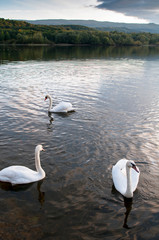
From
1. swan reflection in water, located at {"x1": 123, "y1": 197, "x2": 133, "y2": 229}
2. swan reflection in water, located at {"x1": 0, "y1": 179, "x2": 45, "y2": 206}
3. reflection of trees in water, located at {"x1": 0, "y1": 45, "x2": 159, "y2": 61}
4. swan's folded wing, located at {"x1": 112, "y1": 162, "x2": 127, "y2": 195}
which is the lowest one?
swan reflection in water, located at {"x1": 123, "y1": 197, "x2": 133, "y2": 229}

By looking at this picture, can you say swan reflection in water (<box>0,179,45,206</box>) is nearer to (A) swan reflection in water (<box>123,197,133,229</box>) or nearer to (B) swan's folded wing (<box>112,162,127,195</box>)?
(B) swan's folded wing (<box>112,162,127,195</box>)

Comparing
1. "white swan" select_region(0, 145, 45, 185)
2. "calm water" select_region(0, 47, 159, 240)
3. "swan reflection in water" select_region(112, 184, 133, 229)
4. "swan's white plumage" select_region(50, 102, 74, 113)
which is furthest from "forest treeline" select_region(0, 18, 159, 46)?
"swan reflection in water" select_region(112, 184, 133, 229)

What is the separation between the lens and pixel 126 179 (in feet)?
26.5

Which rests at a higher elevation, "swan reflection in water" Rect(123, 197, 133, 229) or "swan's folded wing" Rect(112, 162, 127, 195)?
"swan's folded wing" Rect(112, 162, 127, 195)

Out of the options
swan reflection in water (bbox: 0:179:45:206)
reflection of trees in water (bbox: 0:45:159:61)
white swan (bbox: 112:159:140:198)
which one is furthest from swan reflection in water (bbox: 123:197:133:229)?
reflection of trees in water (bbox: 0:45:159:61)

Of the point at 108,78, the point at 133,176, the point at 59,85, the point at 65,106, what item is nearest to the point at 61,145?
the point at 133,176

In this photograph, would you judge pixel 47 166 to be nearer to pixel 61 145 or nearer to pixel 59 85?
pixel 61 145

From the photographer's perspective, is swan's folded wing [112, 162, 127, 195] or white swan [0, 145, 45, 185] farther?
white swan [0, 145, 45, 185]

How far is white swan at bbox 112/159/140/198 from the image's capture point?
743 centimetres

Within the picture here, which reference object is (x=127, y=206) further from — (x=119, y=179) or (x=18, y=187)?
(x=18, y=187)

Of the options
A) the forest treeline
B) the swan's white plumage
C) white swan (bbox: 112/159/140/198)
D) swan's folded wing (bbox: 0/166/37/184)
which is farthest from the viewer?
the forest treeline

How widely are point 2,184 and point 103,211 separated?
366cm

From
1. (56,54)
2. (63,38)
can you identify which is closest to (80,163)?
(56,54)

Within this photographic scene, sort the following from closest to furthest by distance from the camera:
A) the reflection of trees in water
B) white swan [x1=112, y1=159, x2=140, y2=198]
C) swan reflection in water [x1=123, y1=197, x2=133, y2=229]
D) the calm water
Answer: the calm water < swan reflection in water [x1=123, y1=197, x2=133, y2=229] < white swan [x1=112, y1=159, x2=140, y2=198] < the reflection of trees in water
